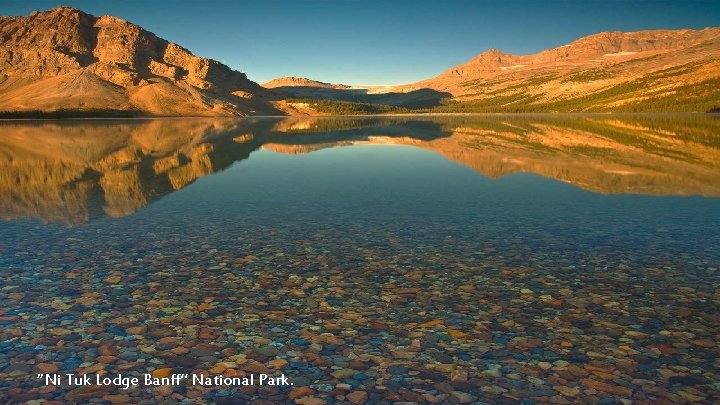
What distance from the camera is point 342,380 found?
362 inches

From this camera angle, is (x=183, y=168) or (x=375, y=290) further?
(x=183, y=168)

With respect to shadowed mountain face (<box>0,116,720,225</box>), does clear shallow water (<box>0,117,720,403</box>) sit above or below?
below

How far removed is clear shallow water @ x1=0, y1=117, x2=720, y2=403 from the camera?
9.48 m

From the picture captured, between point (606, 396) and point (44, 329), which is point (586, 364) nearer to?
point (606, 396)

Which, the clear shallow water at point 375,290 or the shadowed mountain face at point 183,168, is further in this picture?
the shadowed mountain face at point 183,168

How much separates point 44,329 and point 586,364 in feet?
38.4

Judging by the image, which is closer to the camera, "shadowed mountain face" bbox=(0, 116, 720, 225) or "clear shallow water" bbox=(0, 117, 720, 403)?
"clear shallow water" bbox=(0, 117, 720, 403)

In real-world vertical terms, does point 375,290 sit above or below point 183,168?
below

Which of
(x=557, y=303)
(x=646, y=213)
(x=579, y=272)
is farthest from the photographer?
(x=646, y=213)

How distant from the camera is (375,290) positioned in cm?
1373

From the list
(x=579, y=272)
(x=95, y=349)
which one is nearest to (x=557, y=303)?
(x=579, y=272)

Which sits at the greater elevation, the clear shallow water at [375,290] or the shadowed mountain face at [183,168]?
the shadowed mountain face at [183,168]

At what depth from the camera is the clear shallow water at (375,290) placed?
948cm

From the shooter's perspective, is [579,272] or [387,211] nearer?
[579,272]
